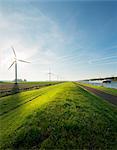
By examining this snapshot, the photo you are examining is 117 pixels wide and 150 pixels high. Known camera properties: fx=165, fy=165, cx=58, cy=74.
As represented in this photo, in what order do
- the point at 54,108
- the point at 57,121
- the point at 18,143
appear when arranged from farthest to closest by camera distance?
the point at 54,108 → the point at 57,121 → the point at 18,143

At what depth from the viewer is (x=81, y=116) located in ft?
43.9

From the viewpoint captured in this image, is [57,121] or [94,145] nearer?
[94,145]

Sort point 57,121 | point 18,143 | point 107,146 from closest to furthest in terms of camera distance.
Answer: point 107,146 < point 18,143 < point 57,121

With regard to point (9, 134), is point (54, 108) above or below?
above

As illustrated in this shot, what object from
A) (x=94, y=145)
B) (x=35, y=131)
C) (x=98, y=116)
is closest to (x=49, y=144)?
(x=35, y=131)

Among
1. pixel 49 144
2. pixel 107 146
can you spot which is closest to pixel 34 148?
pixel 49 144

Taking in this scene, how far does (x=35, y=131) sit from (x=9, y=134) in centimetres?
187

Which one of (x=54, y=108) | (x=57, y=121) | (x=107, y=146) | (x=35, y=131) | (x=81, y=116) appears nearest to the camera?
(x=107, y=146)

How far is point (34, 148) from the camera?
9.46 metres

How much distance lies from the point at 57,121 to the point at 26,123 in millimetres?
2404

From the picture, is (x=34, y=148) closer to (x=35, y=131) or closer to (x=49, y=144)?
(x=49, y=144)

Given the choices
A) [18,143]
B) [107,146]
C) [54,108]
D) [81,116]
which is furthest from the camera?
[54,108]

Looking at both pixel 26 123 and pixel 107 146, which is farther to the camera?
pixel 26 123

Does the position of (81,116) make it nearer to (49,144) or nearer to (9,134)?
(49,144)
